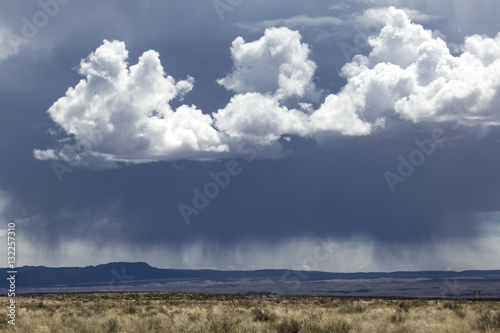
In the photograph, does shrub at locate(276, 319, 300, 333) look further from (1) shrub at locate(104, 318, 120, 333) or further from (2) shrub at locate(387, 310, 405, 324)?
(1) shrub at locate(104, 318, 120, 333)

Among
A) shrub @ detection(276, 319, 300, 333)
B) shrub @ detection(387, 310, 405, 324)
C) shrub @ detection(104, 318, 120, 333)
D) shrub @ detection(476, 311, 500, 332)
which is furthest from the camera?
shrub @ detection(387, 310, 405, 324)

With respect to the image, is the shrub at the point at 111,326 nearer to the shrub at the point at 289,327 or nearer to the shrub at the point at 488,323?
the shrub at the point at 289,327

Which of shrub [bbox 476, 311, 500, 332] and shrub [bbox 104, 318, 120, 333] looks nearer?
shrub [bbox 476, 311, 500, 332]

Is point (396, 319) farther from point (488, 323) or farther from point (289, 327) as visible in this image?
point (289, 327)

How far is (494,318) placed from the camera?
81.9 ft

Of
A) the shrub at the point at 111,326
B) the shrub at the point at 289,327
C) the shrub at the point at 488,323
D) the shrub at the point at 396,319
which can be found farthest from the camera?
the shrub at the point at 396,319

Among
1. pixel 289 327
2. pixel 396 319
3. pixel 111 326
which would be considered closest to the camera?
pixel 289 327

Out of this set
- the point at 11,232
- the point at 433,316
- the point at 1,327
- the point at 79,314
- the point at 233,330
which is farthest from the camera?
the point at 79,314

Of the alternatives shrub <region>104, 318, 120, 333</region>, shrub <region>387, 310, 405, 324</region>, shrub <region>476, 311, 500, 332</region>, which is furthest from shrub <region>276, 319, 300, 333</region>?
shrub <region>476, 311, 500, 332</region>

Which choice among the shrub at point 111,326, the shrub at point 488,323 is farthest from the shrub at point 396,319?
the shrub at point 111,326

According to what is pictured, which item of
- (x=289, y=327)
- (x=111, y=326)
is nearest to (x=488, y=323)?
(x=289, y=327)

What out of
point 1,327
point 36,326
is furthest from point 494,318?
point 1,327

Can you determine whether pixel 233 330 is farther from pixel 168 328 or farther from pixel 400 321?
pixel 400 321

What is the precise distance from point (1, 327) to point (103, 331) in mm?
5320
